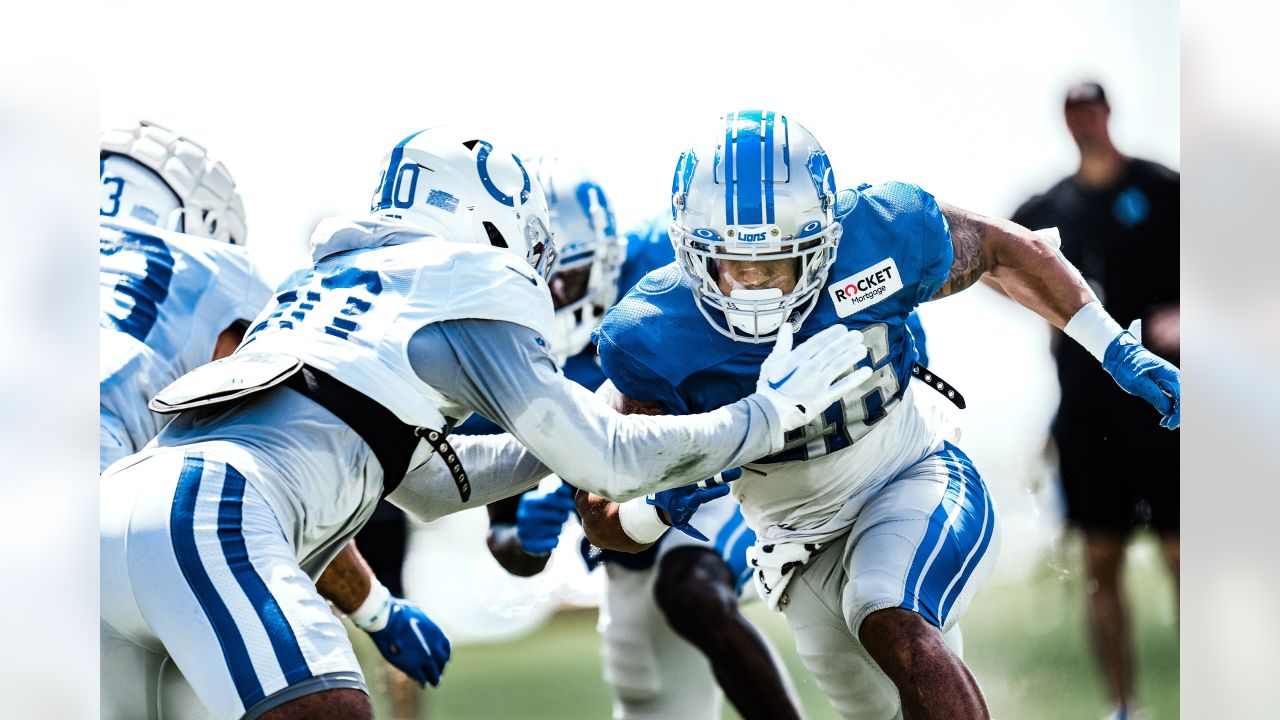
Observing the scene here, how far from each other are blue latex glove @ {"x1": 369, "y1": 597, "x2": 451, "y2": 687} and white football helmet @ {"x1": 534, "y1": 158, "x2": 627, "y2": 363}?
86cm

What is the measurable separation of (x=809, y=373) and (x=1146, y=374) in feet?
2.72

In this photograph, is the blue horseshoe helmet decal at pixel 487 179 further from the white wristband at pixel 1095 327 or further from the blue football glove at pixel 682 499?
the white wristband at pixel 1095 327

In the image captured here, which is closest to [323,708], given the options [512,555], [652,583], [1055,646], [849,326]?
[849,326]

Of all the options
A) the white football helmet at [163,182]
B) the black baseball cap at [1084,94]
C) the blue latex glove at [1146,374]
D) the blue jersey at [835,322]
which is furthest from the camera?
the white football helmet at [163,182]

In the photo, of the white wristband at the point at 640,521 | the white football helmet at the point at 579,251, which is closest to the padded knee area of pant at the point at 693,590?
the white football helmet at the point at 579,251

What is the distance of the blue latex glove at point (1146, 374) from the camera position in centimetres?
290

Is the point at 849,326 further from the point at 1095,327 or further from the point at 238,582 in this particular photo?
the point at 238,582

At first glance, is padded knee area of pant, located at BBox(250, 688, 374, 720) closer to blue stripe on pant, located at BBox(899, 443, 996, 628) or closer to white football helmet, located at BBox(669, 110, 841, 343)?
blue stripe on pant, located at BBox(899, 443, 996, 628)

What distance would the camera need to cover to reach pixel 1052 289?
3035 mm

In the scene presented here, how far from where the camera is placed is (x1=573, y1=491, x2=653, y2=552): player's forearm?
2904 millimetres
